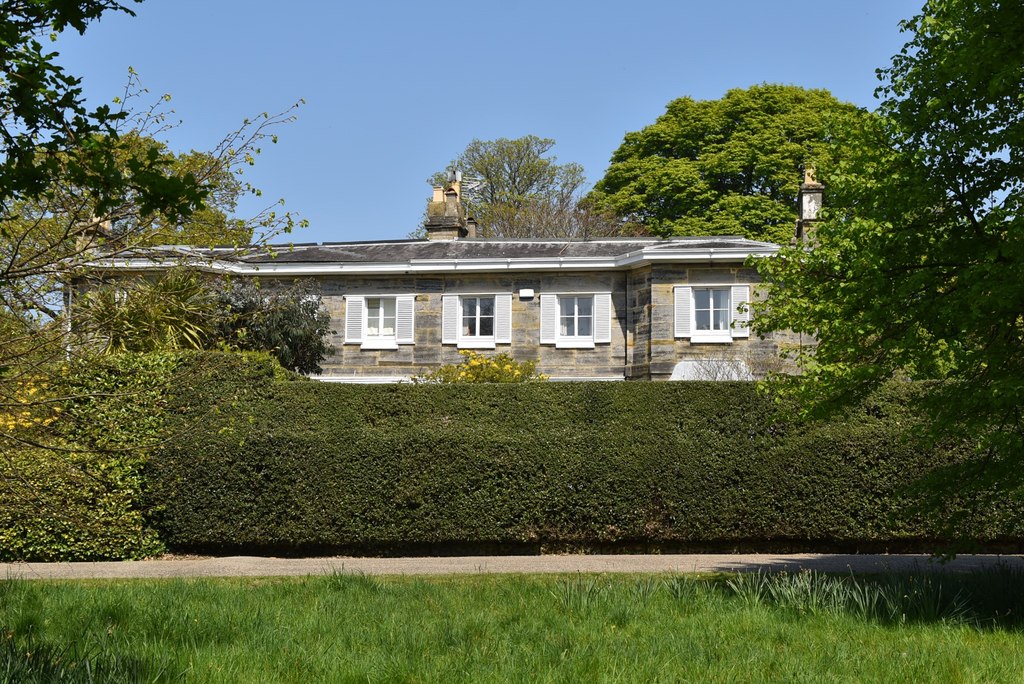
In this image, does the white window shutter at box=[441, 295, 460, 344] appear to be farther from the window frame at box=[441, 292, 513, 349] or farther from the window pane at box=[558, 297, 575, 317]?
the window pane at box=[558, 297, 575, 317]

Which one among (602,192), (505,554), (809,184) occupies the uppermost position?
(602,192)

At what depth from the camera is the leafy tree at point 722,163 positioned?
43844 mm

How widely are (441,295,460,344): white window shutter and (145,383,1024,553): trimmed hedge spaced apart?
1415 centimetres

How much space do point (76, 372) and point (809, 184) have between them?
25.1 meters

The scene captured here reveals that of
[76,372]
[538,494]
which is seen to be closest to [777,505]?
[538,494]

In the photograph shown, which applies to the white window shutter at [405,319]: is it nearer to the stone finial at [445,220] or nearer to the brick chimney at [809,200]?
the stone finial at [445,220]

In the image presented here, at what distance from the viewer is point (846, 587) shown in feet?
28.8

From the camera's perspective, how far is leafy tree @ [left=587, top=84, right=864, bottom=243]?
43844 mm

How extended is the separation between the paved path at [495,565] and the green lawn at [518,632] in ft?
10.1

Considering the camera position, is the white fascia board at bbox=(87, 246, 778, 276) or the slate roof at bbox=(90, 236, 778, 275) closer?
the white fascia board at bbox=(87, 246, 778, 276)

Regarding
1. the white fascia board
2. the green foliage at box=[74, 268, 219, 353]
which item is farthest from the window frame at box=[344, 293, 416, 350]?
the green foliage at box=[74, 268, 219, 353]

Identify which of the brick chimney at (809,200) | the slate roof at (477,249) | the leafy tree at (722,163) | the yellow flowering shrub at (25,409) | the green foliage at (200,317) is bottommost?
the yellow flowering shrub at (25,409)

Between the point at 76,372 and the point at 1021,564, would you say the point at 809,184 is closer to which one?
the point at 1021,564

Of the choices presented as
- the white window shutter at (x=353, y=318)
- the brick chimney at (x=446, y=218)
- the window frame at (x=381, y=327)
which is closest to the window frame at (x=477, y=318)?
the window frame at (x=381, y=327)
